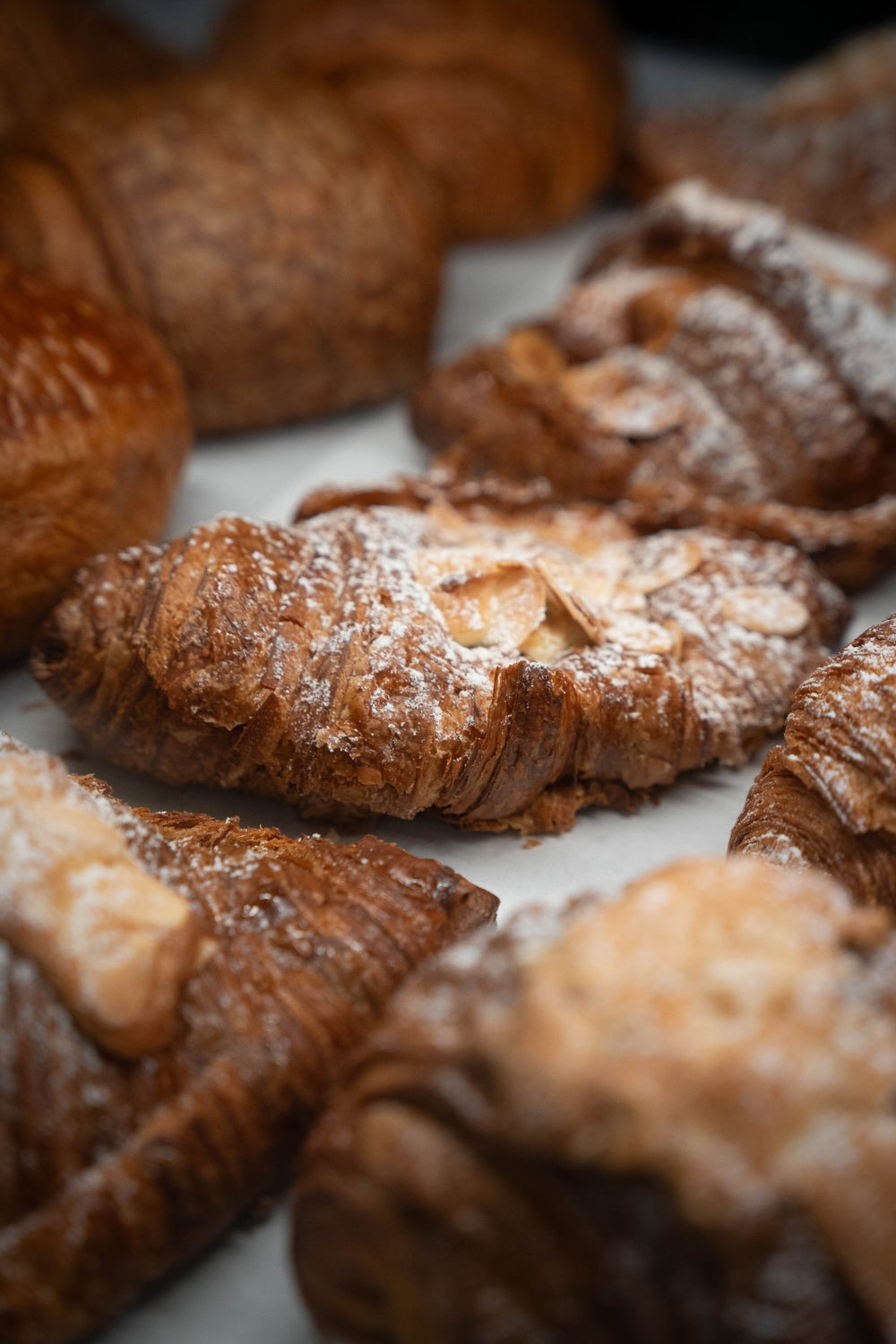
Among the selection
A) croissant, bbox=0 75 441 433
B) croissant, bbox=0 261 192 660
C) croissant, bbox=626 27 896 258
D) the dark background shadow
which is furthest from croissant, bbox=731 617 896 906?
the dark background shadow

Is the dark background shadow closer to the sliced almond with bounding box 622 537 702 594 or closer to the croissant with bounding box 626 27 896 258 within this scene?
the croissant with bounding box 626 27 896 258

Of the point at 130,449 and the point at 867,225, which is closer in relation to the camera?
the point at 130,449

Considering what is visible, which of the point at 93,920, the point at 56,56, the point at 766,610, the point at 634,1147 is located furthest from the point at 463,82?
the point at 634,1147

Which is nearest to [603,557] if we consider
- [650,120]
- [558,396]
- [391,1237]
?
[558,396]

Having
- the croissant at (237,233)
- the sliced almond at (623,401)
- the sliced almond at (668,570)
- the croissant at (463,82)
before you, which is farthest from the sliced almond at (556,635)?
the croissant at (463,82)

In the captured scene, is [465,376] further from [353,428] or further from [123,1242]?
[123,1242]

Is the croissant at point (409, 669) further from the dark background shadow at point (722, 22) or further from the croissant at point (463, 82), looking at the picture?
the dark background shadow at point (722, 22)
